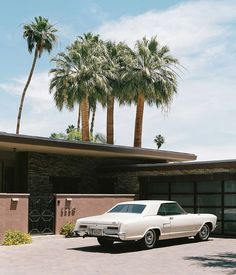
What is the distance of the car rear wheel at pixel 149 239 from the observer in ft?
52.0

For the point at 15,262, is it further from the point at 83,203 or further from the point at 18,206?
the point at 83,203

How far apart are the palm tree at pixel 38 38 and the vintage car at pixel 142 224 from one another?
1360 inches

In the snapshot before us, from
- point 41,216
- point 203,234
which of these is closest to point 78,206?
point 41,216

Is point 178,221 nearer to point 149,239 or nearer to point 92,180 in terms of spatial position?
point 149,239

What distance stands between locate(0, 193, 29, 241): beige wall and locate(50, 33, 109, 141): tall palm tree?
23136 millimetres

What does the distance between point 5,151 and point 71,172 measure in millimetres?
3649

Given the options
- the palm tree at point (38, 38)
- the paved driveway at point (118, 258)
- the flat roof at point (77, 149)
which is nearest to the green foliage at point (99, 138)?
the palm tree at point (38, 38)

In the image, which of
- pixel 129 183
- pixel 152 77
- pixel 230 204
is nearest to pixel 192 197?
pixel 230 204

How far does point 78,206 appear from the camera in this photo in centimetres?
2125

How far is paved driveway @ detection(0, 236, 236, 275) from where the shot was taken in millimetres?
12125

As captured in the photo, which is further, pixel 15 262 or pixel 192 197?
pixel 192 197

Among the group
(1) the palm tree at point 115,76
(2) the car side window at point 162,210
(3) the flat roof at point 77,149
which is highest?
(1) the palm tree at point 115,76

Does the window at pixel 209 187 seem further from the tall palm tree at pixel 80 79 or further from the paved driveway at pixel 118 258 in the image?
the tall palm tree at pixel 80 79

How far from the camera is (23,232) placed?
1873cm
